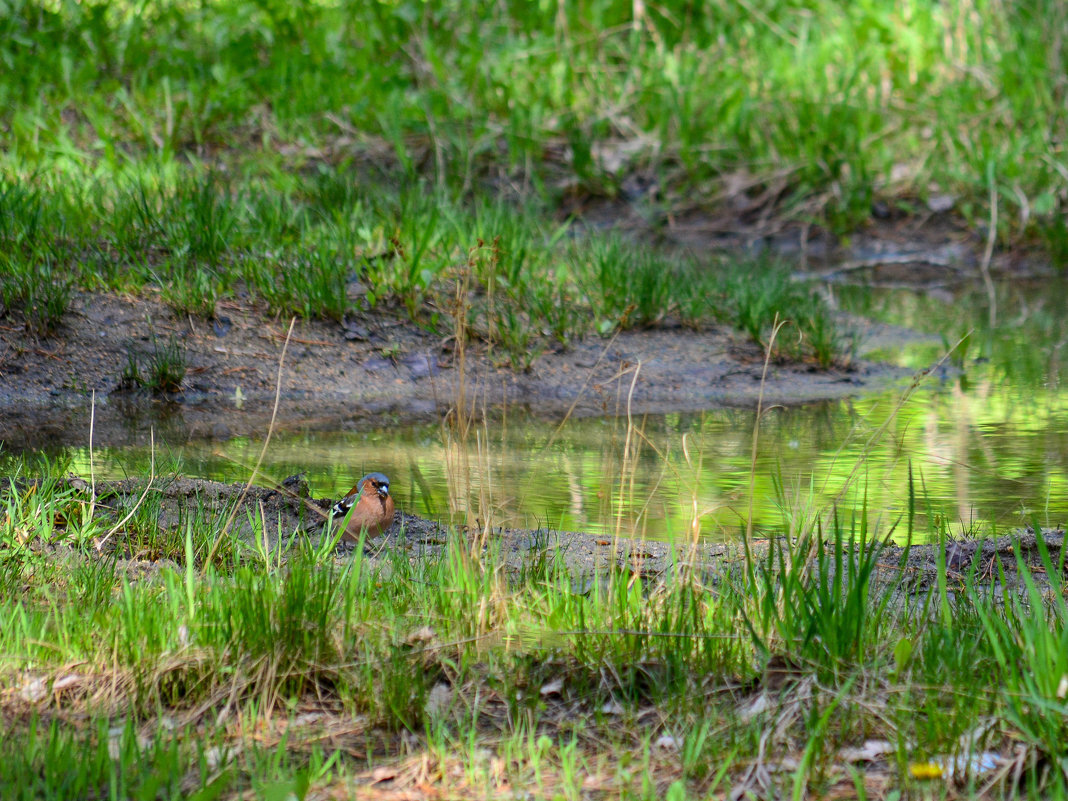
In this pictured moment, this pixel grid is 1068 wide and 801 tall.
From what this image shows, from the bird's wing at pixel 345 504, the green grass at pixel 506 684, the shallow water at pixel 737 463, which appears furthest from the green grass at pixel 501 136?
the green grass at pixel 506 684

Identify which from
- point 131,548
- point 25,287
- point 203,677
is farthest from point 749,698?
point 25,287

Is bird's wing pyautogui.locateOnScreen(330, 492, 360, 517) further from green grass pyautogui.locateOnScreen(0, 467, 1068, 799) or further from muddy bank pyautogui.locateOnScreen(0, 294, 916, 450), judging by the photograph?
muddy bank pyautogui.locateOnScreen(0, 294, 916, 450)

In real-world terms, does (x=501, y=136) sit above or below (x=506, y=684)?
above

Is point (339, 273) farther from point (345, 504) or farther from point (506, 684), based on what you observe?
point (506, 684)

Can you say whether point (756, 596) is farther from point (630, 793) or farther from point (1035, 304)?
point (1035, 304)

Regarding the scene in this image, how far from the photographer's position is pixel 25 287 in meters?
6.04

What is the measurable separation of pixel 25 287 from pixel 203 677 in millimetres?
4211

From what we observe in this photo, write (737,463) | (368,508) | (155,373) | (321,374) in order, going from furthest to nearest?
(321,374), (155,373), (737,463), (368,508)

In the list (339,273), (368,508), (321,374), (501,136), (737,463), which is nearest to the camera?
(368,508)

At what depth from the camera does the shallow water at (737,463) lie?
13.1ft

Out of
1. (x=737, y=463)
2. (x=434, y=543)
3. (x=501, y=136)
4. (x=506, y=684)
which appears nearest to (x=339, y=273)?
(x=737, y=463)

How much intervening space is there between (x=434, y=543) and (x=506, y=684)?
131 centimetres

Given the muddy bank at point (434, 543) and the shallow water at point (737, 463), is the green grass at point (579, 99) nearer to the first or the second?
the shallow water at point (737, 463)

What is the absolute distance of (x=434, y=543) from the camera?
379 cm
